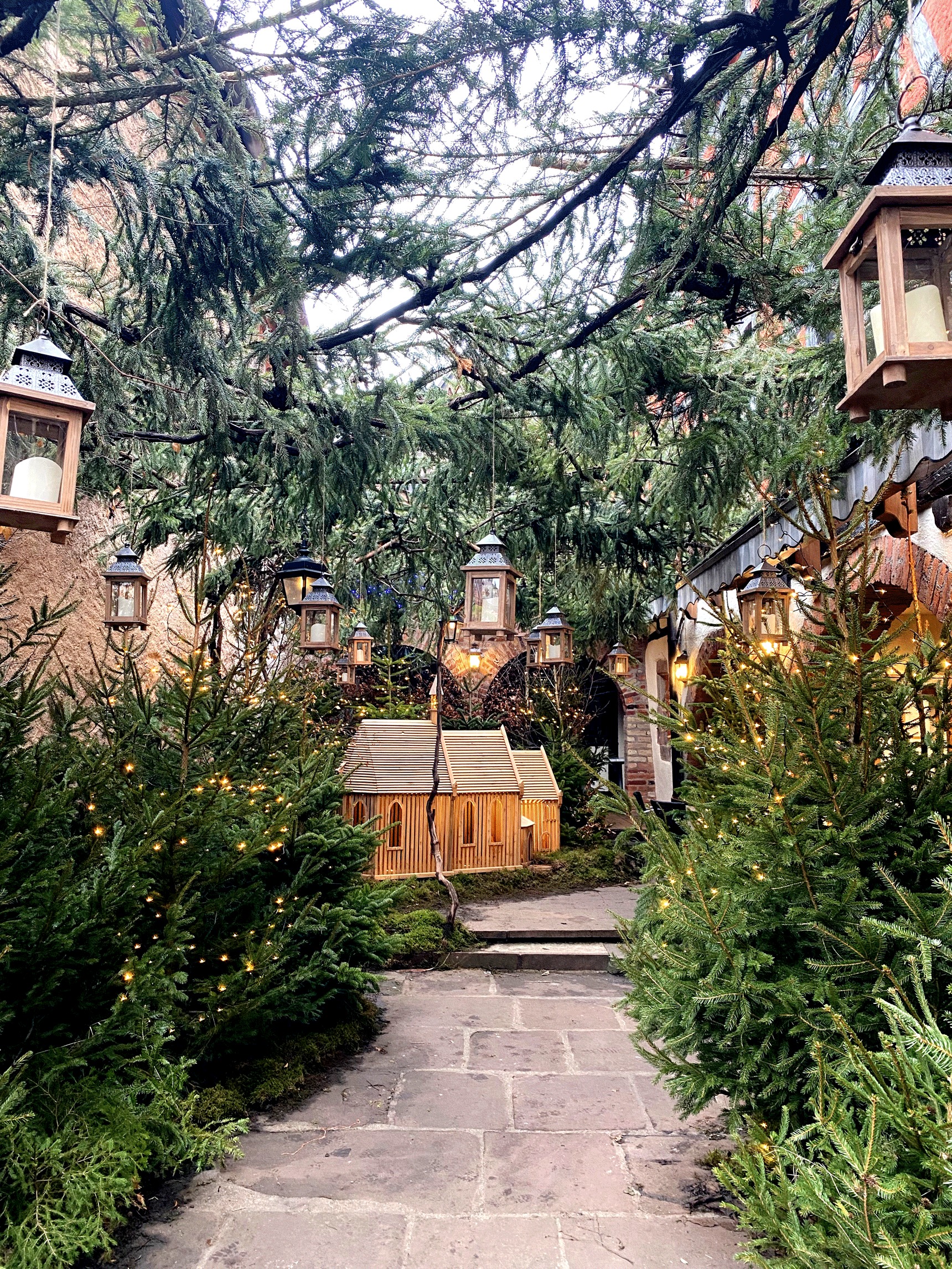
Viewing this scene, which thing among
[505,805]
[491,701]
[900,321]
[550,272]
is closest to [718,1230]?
[900,321]

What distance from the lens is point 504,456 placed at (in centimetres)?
548

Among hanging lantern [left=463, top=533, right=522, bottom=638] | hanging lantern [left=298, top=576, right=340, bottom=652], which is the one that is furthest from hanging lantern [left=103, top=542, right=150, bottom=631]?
hanging lantern [left=463, top=533, right=522, bottom=638]

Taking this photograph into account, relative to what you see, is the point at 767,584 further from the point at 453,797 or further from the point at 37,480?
the point at 37,480

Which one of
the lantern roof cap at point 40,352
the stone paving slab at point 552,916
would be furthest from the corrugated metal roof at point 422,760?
the lantern roof cap at point 40,352

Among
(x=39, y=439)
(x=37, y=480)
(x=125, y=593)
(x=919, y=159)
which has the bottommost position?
(x=37, y=480)

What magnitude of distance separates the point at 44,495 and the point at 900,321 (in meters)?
2.38

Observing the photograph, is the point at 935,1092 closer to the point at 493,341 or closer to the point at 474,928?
the point at 493,341

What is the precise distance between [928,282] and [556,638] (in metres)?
6.23

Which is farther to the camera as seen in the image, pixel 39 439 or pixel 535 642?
pixel 535 642

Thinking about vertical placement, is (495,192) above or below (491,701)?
above

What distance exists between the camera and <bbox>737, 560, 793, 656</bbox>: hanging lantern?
5648 mm

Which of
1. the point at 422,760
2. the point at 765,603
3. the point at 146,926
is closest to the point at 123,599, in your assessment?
the point at 146,926

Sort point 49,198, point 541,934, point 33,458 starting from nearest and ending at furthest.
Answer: point 33,458 → point 49,198 → point 541,934

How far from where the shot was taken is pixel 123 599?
5.65 meters
